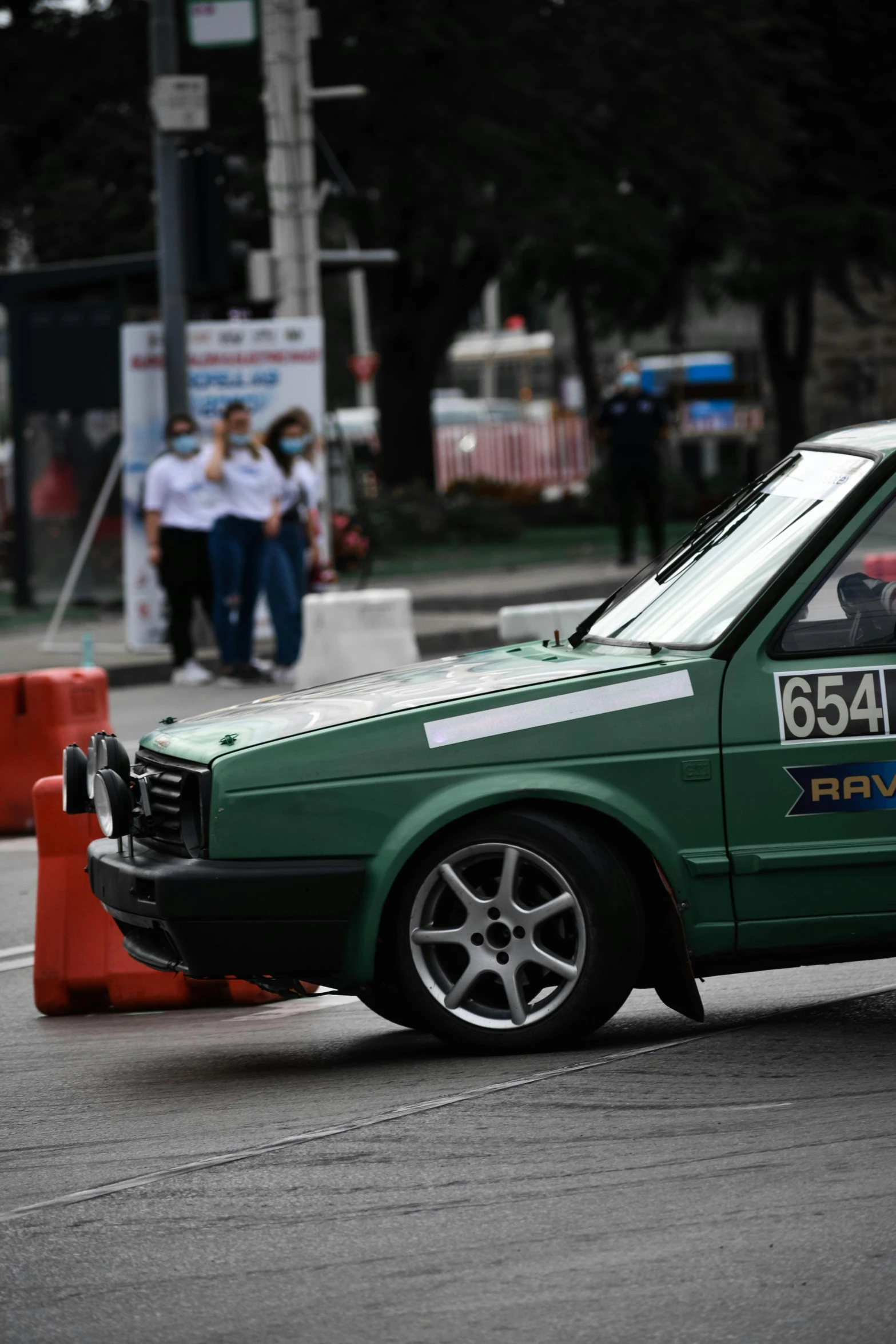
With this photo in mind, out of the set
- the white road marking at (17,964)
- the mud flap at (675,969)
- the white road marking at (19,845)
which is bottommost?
the white road marking at (19,845)

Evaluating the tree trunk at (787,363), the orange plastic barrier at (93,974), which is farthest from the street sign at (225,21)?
the tree trunk at (787,363)

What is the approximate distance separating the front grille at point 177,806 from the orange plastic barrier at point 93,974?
3.32 feet

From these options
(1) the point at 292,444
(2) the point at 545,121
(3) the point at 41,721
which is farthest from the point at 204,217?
(2) the point at 545,121

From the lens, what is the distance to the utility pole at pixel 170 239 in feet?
58.6

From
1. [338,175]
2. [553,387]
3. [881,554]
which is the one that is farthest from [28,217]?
[553,387]

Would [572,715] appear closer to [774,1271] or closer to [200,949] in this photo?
[200,949]

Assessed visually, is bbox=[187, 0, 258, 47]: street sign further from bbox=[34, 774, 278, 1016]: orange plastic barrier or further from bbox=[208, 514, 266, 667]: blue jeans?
bbox=[34, 774, 278, 1016]: orange plastic barrier

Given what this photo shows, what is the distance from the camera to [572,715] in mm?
5621

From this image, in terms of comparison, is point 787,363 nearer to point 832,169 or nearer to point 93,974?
point 832,169

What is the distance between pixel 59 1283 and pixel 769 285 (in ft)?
99.9

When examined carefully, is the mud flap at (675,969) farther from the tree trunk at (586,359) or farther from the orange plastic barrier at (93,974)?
the tree trunk at (586,359)

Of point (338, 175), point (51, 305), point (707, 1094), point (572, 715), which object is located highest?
point (338, 175)

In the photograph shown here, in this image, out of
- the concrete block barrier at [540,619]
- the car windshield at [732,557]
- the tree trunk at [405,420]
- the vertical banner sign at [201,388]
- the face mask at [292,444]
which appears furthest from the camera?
the tree trunk at [405,420]

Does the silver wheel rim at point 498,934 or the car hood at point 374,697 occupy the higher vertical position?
the car hood at point 374,697
